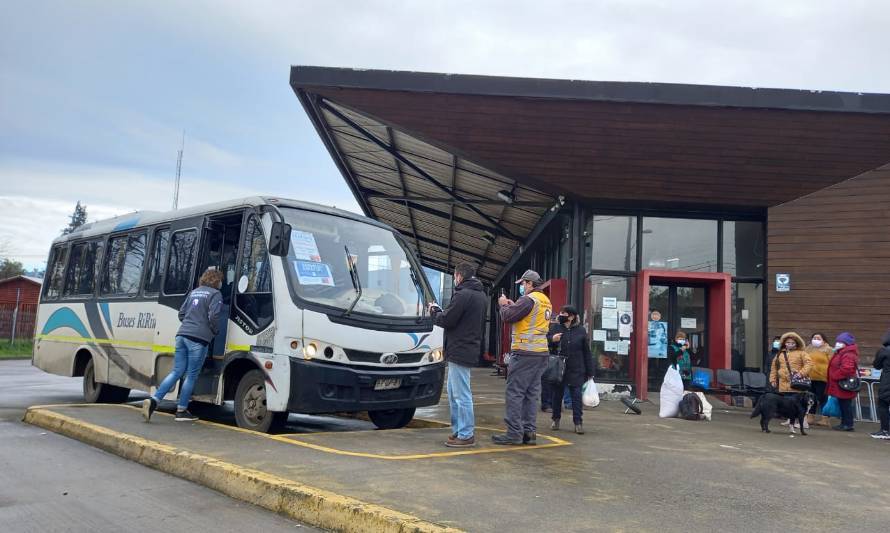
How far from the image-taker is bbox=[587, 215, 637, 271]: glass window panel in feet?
48.5

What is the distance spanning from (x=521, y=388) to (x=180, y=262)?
4619 millimetres

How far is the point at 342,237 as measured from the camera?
8047 millimetres

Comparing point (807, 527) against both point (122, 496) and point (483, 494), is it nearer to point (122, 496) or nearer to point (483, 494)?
point (483, 494)

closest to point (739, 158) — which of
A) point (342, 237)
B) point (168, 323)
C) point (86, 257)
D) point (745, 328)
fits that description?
point (745, 328)

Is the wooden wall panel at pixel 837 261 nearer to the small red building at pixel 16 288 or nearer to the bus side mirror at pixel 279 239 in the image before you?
the bus side mirror at pixel 279 239

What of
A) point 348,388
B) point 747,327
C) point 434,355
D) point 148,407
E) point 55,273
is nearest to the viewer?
point 348,388

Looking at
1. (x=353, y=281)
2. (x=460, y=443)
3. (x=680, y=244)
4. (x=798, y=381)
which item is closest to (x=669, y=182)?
(x=680, y=244)

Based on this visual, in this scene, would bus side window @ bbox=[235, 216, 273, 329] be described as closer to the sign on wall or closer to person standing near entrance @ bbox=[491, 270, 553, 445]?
person standing near entrance @ bbox=[491, 270, 553, 445]

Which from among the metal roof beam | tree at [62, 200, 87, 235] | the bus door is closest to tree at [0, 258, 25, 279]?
tree at [62, 200, 87, 235]

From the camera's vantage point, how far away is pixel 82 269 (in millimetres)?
11039

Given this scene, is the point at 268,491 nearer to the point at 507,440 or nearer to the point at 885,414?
the point at 507,440

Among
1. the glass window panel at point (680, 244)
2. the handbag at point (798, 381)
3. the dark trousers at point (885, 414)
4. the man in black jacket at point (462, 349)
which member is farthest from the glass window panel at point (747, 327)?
the man in black jacket at point (462, 349)

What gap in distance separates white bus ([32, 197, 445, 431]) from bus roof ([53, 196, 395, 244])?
26mm

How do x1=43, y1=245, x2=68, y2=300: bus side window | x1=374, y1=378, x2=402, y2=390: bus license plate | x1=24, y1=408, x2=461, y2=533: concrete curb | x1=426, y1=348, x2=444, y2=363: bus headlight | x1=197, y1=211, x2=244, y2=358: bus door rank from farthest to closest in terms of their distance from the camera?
x1=43, y1=245, x2=68, y2=300: bus side window, x1=426, y1=348, x2=444, y2=363: bus headlight, x1=197, y1=211, x2=244, y2=358: bus door, x1=374, y1=378, x2=402, y2=390: bus license plate, x1=24, y1=408, x2=461, y2=533: concrete curb
